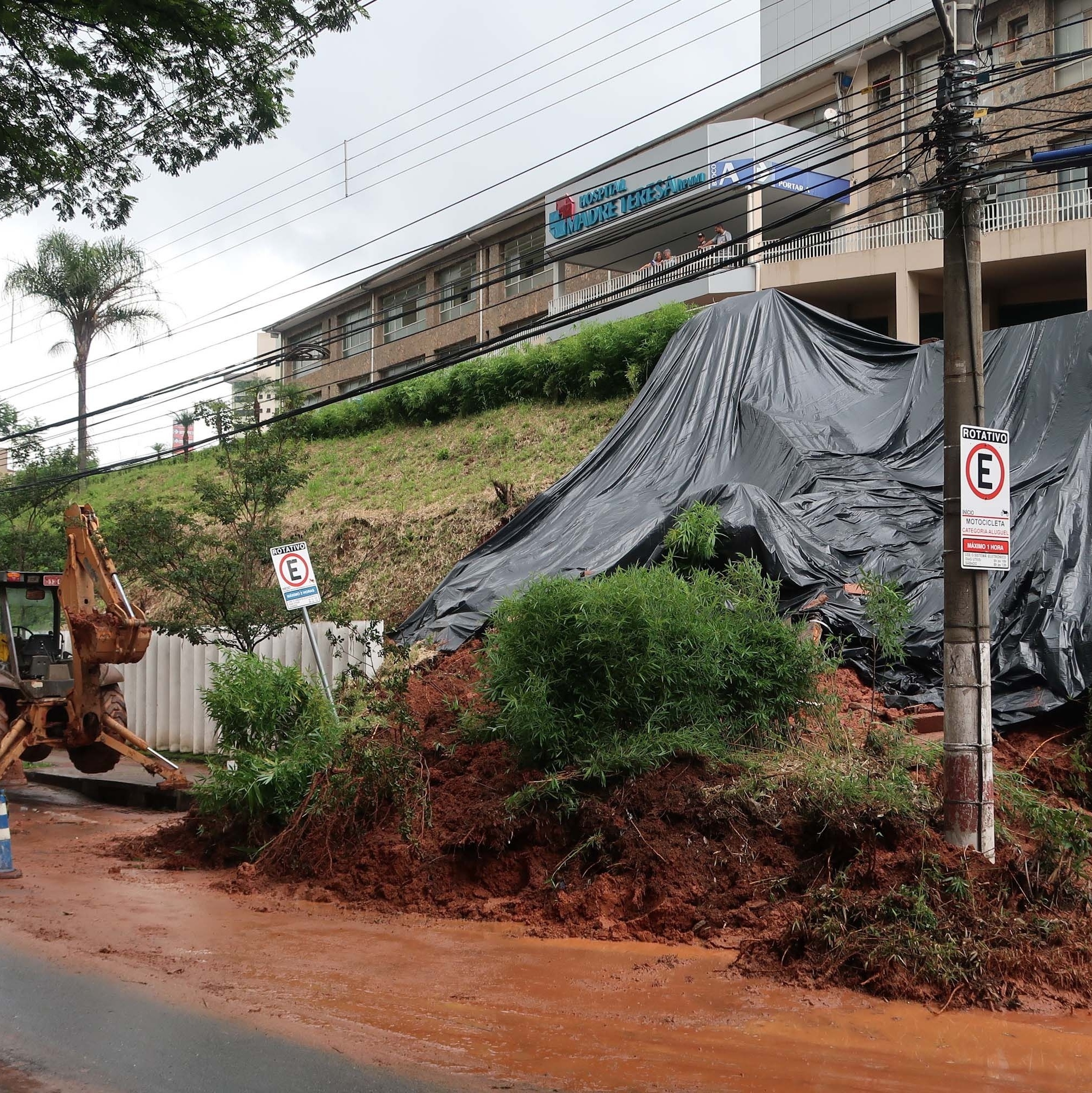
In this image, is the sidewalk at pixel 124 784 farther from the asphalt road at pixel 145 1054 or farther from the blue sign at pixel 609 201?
the blue sign at pixel 609 201

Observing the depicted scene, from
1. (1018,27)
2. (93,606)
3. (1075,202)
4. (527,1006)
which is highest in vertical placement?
(1018,27)

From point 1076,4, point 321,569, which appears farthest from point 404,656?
point 1076,4

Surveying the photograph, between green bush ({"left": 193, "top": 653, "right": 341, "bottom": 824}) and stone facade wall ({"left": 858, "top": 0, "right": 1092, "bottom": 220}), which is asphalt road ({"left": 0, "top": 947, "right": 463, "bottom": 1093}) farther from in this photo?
stone facade wall ({"left": 858, "top": 0, "right": 1092, "bottom": 220})

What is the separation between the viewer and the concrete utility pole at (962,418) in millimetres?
7250

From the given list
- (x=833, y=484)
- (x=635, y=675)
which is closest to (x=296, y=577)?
(x=635, y=675)

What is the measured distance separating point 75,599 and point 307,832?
5.66 metres

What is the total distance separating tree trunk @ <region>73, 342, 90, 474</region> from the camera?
34.8 m

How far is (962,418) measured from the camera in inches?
299

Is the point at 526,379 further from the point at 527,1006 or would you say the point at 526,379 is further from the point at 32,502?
the point at 527,1006

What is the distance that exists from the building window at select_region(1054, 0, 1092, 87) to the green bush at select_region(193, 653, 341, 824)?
2404cm

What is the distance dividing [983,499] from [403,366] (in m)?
38.4

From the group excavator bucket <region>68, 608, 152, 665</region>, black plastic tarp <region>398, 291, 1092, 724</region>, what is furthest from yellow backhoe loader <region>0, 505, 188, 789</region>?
black plastic tarp <region>398, 291, 1092, 724</region>

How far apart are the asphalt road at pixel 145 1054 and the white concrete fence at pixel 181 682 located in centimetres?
947

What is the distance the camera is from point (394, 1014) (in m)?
5.95
